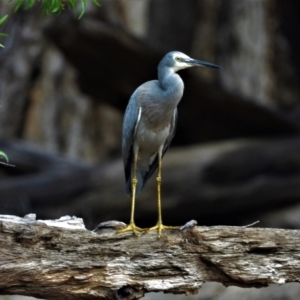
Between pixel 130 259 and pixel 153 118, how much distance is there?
797 millimetres

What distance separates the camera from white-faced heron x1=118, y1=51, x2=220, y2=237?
4.58 m

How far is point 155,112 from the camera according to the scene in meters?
4.64

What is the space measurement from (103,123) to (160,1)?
6.40 feet

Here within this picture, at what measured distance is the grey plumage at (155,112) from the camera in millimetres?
4578

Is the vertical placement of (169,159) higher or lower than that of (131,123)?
higher

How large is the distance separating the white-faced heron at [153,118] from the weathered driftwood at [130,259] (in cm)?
15

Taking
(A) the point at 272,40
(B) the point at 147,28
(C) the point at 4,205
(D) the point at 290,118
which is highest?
(B) the point at 147,28

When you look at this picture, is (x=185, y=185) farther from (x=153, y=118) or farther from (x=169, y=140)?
(x=153, y=118)

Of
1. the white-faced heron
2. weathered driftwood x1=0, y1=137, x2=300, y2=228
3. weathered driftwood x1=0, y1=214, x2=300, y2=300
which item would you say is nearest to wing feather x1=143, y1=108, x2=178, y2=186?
the white-faced heron

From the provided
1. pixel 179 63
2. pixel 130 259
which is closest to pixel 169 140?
pixel 179 63

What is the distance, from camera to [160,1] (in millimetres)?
12258

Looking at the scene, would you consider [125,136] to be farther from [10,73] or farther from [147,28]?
[147,28]

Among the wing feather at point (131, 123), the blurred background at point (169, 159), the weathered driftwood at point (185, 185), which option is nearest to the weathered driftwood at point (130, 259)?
the wing feather at point (131, 123)

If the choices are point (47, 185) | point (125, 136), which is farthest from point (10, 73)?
point (125, 136)
